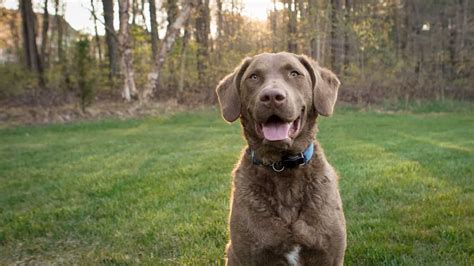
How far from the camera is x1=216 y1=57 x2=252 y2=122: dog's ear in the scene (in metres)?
3.49

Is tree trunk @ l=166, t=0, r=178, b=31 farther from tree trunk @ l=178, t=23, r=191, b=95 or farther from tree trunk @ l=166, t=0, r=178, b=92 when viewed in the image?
tree trunk @ l=178, t=23, r=191, b=95

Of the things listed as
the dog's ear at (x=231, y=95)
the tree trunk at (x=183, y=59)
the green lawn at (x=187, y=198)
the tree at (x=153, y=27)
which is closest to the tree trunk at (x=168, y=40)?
the tree trunk at (x=183, y=59)

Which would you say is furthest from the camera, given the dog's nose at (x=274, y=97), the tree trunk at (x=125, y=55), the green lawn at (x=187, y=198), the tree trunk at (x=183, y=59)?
the tree trunk at (x=183, y=59)

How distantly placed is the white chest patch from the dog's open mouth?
731mm

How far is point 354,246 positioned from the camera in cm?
434

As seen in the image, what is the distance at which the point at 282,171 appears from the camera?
332 cm

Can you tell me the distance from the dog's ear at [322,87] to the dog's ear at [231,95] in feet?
→ 1.56

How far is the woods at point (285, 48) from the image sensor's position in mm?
20656

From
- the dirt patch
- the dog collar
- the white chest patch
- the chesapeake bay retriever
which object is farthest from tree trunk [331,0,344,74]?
the white chest patch

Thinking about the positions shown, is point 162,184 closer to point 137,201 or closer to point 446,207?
point 137,201

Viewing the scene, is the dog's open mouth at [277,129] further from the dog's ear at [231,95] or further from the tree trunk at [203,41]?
the tree trunk at [203,41]

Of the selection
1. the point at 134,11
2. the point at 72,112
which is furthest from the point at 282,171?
the point at 134,11

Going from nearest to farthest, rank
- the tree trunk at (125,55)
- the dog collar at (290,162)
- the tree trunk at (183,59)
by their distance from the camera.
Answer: the dog collar at (290,162) < the tree trunk at (125,55) < the tree trunk at (183,59)

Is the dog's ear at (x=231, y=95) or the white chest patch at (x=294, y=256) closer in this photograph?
the white chest patch at (x=294, y=256)
